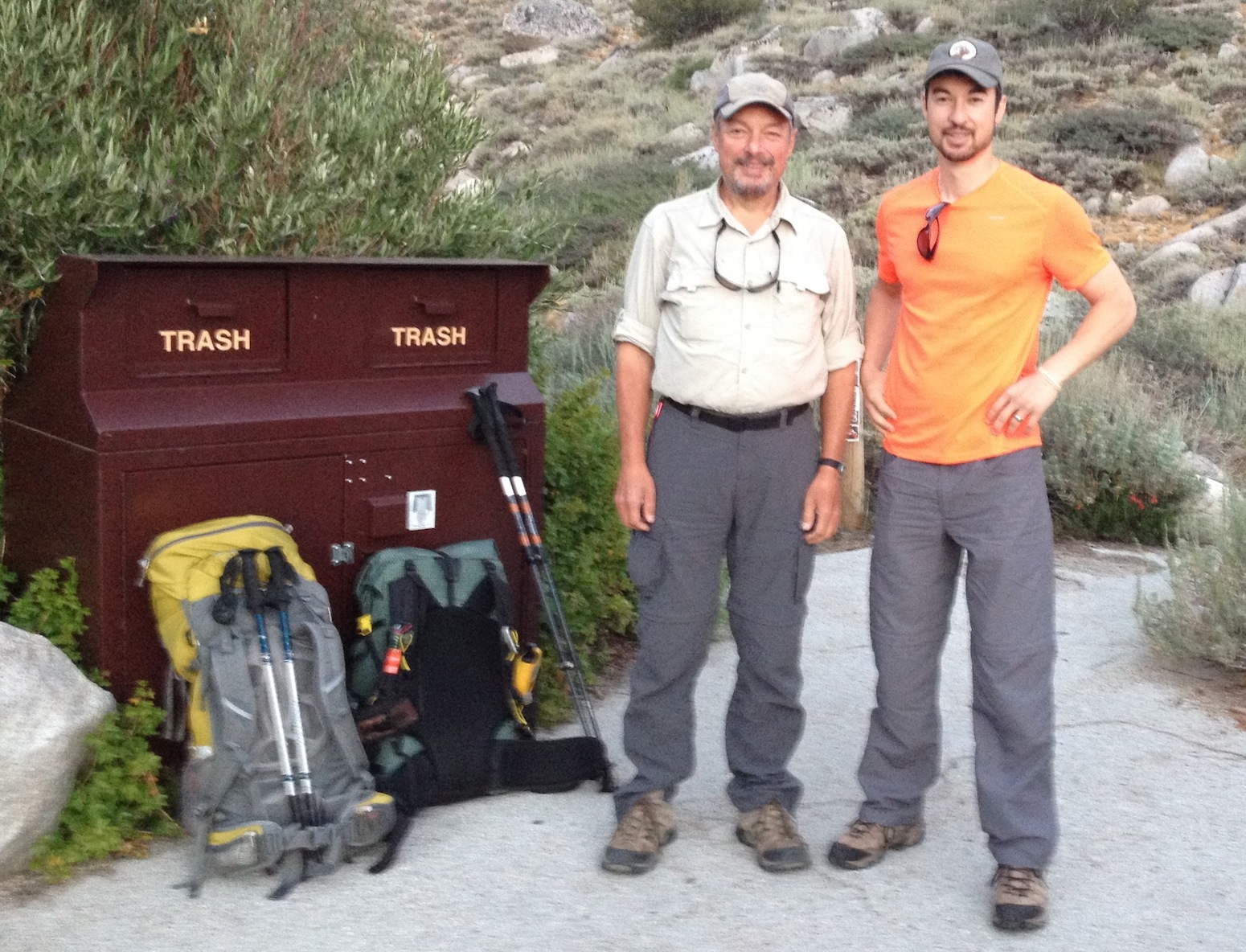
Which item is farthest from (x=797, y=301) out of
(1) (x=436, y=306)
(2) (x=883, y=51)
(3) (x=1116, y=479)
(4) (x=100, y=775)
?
(2) (x=883, y=51)

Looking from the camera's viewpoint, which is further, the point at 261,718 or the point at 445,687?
the point at 445,687

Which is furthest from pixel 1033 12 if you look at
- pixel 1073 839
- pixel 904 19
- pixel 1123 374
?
pixel 1073 839

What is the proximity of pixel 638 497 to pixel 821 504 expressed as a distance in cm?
49

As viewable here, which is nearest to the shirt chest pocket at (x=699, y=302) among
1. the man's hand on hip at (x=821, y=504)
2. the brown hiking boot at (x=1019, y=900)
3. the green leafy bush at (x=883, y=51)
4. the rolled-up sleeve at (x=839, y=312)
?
the rolled-up sleeve at (x=839, y=312)

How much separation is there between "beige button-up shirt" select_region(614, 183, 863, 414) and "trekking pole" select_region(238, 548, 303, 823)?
120 cm

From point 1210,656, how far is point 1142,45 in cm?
2205

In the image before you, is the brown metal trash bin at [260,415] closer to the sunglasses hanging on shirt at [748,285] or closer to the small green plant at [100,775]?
the small green plant at [100,775]

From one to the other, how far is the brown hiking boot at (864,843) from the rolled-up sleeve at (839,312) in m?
1.27

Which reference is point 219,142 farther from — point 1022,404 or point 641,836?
point 1022,404

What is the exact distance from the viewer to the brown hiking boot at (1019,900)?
3568 mm

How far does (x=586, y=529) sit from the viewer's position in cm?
566

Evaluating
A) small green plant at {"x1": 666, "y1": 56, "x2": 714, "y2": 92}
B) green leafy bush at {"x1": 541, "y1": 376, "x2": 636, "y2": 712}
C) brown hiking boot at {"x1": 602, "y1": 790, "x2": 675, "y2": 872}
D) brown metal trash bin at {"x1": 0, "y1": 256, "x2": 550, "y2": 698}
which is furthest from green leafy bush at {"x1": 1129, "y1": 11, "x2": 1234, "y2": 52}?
brown hiking boot at {"x1": 602, "y1": 790, "x2": 675, "y2": 872}

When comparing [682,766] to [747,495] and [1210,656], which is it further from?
[1210,656]

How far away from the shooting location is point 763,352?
3.78 m
